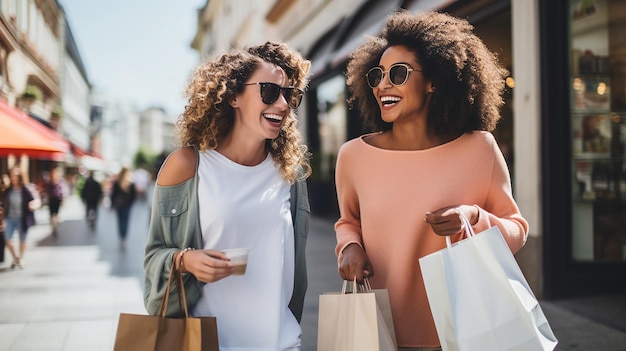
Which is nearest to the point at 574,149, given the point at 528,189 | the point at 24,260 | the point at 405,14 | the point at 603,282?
the point at 528,189

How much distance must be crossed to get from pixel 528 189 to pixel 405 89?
471 centimetres

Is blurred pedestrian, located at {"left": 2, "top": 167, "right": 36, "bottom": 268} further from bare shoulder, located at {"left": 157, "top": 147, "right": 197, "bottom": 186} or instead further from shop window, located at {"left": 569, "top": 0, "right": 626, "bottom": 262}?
bare shoulder, located at {"left": 157, "top": 147, "right": 197, "bottom": 186}

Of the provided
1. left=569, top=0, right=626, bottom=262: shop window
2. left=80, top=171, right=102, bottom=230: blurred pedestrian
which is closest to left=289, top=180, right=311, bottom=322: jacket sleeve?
→ left=569, top=0, right=626, bottom=262: shop window

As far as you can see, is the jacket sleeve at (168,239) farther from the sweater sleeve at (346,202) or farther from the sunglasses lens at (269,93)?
the sweater sleeve at (346,202)

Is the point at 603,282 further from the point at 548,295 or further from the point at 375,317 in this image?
the point at 375,317

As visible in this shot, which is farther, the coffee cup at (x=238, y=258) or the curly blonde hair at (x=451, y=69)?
the curly blonde hair at (x=451, y=69)

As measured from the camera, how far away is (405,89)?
2197 mm

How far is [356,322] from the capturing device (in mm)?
1961

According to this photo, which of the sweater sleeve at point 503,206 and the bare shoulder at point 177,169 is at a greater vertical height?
the bare shoulder at point 177,169

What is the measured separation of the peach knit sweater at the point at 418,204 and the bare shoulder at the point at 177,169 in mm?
600

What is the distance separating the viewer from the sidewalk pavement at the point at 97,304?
534cm

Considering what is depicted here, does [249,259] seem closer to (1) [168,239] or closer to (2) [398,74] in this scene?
(1) [168,239]

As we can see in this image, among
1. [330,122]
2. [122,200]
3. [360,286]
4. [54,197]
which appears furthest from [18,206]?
[360,286]

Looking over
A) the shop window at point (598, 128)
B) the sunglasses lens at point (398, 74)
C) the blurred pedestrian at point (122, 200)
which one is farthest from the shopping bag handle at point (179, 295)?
the blurred pedestrian at point (122, 200)
